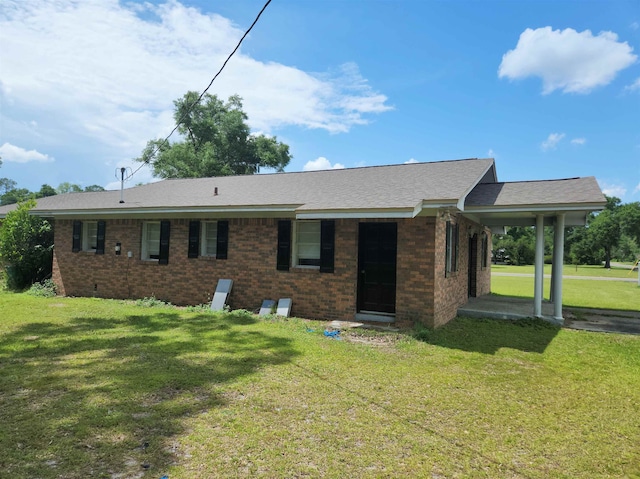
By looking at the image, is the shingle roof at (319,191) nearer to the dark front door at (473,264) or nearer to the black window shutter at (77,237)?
the black window shutter at (77,237)

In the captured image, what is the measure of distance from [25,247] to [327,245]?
37.5 feet

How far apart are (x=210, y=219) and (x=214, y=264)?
132 cm

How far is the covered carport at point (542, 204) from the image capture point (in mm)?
8406

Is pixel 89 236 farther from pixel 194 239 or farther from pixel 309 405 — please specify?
pixel 309 405

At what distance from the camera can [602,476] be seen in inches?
122

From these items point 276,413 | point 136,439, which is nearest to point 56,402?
point 136,439

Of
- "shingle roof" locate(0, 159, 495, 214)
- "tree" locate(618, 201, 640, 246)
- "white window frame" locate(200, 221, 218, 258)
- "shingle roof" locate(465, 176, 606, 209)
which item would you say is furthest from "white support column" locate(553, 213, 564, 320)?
"tree" locate(618, 201, 640, 246)

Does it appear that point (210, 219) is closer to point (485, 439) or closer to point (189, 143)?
point (485, 439)

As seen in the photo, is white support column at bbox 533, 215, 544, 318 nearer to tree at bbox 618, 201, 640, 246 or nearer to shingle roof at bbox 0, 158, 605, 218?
shingle roof at bbox 0, 158, 605, 218

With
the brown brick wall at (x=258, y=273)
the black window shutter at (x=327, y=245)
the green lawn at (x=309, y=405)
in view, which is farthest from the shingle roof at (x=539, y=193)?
the black window shutter at (x=327, y=245)

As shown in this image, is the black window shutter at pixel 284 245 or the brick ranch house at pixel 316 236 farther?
the black window shutter at pixel 284 245

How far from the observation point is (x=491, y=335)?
27.2 ft

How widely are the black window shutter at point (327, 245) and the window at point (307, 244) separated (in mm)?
427

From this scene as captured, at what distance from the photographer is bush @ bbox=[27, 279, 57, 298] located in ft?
41.3
